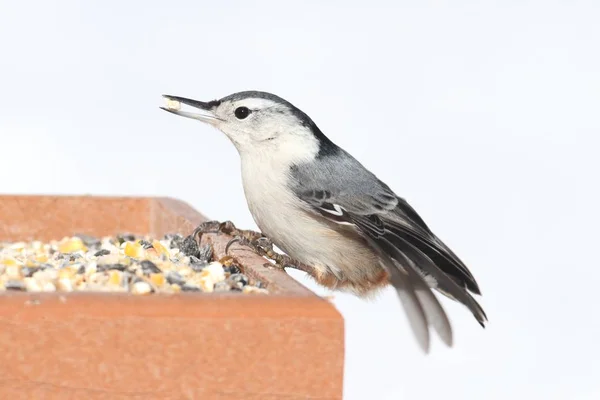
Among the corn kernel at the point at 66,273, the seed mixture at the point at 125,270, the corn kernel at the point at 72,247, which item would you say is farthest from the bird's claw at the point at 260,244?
the corn kernel at the point at 66,273

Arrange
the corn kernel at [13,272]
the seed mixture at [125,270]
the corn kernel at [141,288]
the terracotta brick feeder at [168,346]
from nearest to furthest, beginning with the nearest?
1. the terracotta brick feeder at [168,346]
2. the corn kernel at [141,288]
3. the seed mixture at [125,270]
4. the corn kernel at [13,272]

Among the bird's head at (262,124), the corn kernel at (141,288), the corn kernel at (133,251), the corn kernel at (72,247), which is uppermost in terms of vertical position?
the bird's head at (262,124)

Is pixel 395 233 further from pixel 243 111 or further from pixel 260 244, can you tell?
pixel 243 111

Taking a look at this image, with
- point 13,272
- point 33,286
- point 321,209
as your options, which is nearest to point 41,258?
point 13,272

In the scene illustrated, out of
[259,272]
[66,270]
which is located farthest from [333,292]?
[66,270]

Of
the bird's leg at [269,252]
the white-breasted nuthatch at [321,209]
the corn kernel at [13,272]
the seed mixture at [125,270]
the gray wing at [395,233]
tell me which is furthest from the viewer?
the bird's leg at [269,252]

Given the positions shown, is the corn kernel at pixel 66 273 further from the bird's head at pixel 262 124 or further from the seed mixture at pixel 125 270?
the bird's head at pixel 262 124

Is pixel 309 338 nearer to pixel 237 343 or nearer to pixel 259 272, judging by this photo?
pixel 237 343

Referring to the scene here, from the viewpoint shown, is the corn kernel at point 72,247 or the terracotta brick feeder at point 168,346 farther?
the corn kernel at point 72,247
